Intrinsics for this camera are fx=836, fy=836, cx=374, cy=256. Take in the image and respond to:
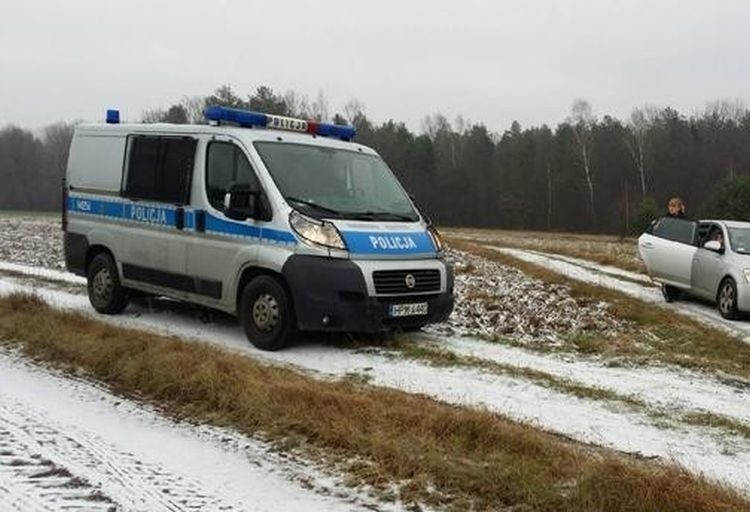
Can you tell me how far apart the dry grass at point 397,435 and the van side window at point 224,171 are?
1917 mm

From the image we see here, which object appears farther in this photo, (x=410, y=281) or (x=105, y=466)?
(x=410, y=281)

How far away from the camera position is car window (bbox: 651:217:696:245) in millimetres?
15500

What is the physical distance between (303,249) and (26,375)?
2.82 m

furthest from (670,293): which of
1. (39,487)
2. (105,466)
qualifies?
(39,487)

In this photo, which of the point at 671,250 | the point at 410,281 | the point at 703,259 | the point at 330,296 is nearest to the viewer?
the point at 330,296

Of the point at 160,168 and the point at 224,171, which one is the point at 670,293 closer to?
the point at 224,171

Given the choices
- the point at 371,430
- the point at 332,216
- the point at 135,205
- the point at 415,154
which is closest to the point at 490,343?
the point at 332,216

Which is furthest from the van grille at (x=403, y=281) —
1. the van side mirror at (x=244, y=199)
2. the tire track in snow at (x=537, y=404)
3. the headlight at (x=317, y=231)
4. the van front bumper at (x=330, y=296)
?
the van side mirror at (x=244, y=199)

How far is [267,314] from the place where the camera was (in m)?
8.63

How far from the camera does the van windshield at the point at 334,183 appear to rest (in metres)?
8.84

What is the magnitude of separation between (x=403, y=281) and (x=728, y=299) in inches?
287

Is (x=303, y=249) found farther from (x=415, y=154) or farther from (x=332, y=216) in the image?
(x=415, y=154)

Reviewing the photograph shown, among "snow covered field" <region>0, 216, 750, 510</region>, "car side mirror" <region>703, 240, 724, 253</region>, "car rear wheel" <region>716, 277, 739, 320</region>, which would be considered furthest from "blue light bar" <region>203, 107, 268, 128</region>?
"car side mirror" <region>703, 240, 724, 253</region>

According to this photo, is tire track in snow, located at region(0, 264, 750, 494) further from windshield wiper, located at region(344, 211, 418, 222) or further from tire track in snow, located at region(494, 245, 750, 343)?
tire track in snow, located at region(494, 245, 750, 343)
